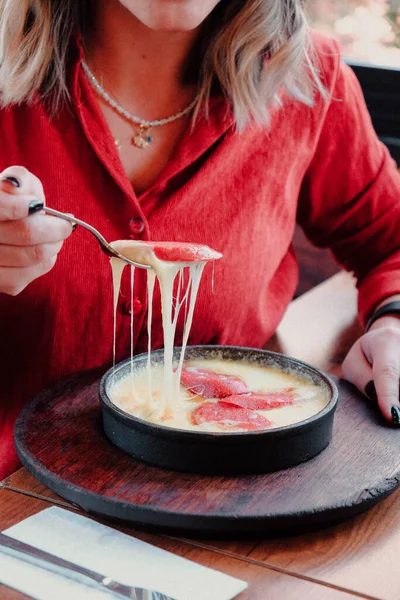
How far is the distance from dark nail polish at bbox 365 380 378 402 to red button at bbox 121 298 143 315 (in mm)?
465

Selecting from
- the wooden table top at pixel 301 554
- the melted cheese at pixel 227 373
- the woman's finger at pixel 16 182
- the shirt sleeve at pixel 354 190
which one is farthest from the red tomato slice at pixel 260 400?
the shirt sleeve at pixel 354 190

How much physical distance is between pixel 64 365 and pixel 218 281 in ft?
1.22

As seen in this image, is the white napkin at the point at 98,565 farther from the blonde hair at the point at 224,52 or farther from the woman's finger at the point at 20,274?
the blonde hair at the point at 224,52

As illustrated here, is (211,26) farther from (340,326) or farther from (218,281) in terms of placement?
(340,326)

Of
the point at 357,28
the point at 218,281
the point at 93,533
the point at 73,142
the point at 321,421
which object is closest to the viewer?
the point at 93,533

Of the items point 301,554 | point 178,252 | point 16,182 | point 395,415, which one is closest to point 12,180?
point 16,182

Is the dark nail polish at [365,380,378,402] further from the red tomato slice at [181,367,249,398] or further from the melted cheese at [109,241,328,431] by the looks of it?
the red tomato slice at [181,367,249,398]

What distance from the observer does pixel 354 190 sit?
79.3 inches

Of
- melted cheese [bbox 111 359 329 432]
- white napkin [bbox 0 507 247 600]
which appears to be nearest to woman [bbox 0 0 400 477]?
melted cheese [bbox 111 359 329 432]

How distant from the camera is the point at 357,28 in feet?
10.6

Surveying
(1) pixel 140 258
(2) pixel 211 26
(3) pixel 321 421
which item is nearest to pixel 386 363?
(3) pixel 321 421

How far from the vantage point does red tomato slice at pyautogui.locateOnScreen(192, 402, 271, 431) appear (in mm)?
1231

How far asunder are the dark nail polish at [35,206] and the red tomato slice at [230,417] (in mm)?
410

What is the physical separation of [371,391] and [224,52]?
83cm
